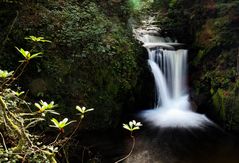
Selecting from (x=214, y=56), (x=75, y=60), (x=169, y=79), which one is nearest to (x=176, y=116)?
(x=169, y=79)

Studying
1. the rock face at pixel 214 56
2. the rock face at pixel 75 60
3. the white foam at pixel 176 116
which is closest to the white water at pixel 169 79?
the white foam at pixel 176 116

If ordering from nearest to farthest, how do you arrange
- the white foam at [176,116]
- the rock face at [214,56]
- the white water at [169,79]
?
the rock face at [214,56]
the white foam at [176,116]
the white water at [169,79]

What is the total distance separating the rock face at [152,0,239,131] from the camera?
24.5 ft

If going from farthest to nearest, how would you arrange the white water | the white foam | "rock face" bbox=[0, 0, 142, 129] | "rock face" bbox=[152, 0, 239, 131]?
the white water
the white foam
"rock face" bbox=[152, 0, 239, 131]
"rock face" bbox=[0, 0, 142, 129]

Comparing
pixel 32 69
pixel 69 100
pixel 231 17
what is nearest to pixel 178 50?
pixel 231 17

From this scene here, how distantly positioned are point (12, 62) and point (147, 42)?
225 inches

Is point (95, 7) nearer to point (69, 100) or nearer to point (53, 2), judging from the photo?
point (53, 2)

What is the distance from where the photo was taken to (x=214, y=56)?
860cm

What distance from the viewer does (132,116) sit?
813cm

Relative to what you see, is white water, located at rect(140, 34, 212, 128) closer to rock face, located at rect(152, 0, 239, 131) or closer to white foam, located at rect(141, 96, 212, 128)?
white foam, located at rect(141, 96, 212, 128)

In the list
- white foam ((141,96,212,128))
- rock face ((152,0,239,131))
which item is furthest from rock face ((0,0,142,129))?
rock face ((152,0,239,131))

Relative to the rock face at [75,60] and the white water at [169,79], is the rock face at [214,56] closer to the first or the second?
the white water at [169,79]

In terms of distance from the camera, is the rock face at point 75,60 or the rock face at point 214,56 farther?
the rock face at point 214,56

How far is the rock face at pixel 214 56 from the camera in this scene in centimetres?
747
